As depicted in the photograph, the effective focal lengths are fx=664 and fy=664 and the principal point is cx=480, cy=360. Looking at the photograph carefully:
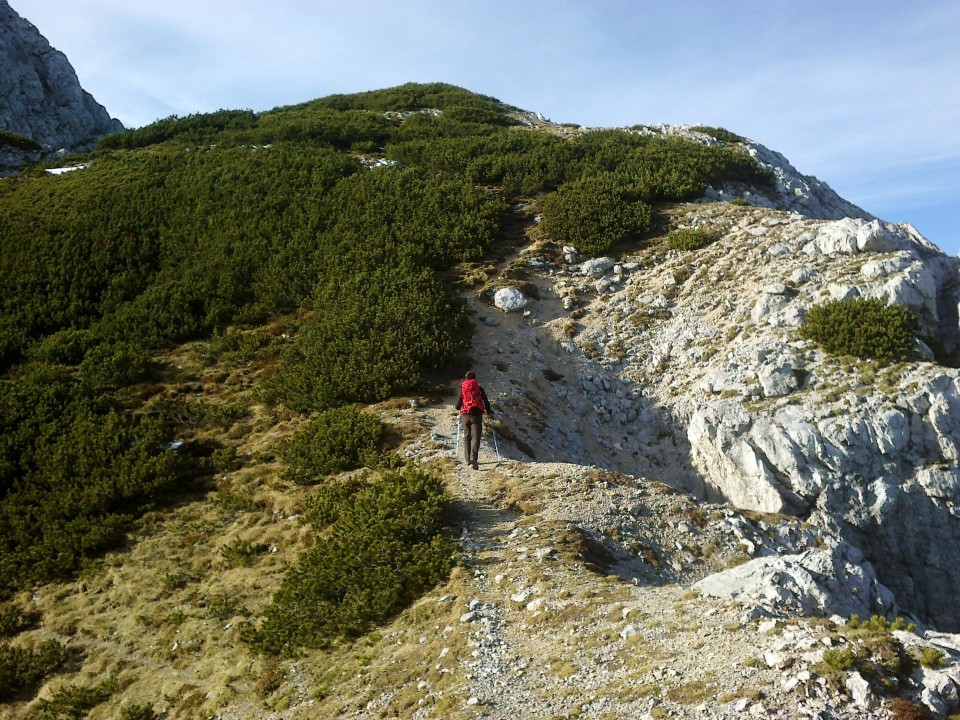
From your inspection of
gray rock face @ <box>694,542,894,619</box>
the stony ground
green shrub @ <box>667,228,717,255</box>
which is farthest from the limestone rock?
gray rock face @ <box>694,542,894,619</box>

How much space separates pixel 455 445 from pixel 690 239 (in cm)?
1352

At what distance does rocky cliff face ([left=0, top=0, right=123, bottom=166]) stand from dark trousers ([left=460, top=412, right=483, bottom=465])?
57584 millimetres

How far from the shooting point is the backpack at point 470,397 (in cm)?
1385

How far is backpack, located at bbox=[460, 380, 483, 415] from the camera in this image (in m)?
13.9

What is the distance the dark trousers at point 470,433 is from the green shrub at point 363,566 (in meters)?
1.23

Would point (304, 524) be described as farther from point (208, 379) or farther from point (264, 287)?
point (264, 287)

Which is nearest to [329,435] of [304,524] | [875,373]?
[304,524]

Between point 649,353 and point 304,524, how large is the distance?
11.8m

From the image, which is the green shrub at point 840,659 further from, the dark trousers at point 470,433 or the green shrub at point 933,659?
the dark trousers at point 470,433

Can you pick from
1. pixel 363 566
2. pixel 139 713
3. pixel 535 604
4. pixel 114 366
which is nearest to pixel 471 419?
pixel 363 566

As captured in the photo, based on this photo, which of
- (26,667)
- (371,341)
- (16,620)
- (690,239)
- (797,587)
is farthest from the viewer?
(690,239)

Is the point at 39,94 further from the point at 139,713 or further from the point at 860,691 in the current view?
the point at 860,691

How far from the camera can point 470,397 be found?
1402 centimetres

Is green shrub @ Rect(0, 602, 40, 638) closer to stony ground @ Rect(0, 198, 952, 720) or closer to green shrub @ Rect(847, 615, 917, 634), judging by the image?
stony ground @ Rect(0, 198, 952, 720)
